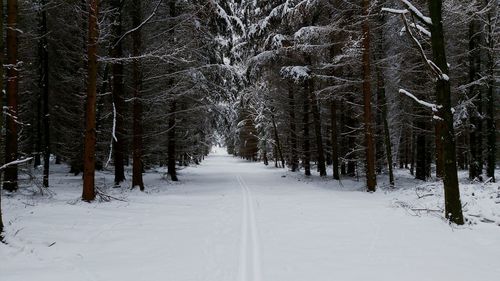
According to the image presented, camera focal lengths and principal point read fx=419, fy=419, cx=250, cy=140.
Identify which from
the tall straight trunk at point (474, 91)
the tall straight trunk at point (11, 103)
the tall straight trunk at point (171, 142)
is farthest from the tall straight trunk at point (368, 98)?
the tall straight trunk at point (11, 103)

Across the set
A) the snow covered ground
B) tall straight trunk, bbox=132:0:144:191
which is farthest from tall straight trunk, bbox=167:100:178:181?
the snow covered ground

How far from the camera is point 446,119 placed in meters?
9.12

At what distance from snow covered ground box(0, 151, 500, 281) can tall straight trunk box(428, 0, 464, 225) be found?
1.68 ft

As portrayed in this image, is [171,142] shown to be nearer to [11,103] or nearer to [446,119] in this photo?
[11,103]

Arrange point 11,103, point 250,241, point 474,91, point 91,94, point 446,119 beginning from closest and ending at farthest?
point 250,241
point 446,119
point 91,94
point 11,103
point 474,91

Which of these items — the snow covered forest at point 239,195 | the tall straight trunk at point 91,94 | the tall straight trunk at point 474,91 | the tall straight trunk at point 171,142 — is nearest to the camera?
the snow covered forest at point 239,195

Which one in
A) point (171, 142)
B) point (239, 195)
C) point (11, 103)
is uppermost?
point (11, 103)

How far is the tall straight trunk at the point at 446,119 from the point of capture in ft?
29.9

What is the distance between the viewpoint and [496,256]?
6770 mm

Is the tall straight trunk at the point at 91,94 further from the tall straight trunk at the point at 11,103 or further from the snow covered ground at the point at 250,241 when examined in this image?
the tall straight trunk at the point at 11,103

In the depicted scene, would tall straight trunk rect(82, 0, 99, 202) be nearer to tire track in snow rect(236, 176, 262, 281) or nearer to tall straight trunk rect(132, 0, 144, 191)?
tall straight trunk rect(132, 0, 144, 191)

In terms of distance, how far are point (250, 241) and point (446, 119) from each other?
504 centimetres

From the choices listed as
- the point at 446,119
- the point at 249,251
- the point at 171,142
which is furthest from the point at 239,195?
the point at 249,251

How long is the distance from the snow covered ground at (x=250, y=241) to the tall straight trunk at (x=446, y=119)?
20.2 inches
